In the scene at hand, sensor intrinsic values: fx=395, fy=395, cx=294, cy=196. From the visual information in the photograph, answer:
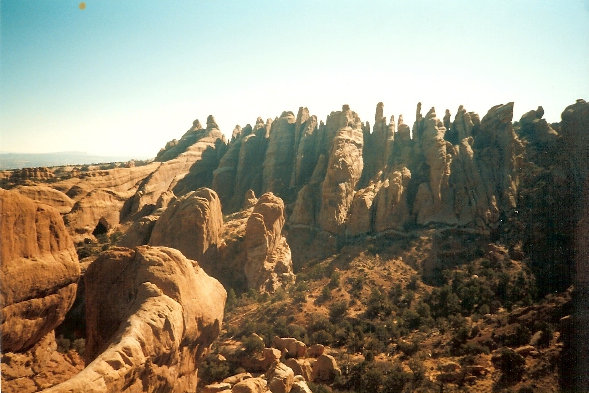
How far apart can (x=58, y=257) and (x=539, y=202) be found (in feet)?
143

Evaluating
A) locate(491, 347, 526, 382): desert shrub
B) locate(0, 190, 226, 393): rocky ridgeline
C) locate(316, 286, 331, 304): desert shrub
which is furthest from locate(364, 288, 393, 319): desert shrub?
Result: locate(0, 190, 226, 393): rocky ridgeline

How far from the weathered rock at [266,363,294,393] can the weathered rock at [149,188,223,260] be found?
54.5ft

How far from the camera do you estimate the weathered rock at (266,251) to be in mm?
33125

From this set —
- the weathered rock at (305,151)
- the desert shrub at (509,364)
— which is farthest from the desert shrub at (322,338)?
the weathered rock at (305,151)

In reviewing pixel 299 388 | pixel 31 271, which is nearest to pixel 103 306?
pixel 31 271

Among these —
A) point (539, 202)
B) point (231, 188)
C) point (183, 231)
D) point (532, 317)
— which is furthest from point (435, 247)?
point (231, 188)

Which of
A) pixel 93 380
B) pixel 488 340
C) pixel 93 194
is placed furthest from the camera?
pixel 93 194

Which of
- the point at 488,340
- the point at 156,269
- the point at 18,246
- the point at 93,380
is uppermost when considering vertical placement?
the point at 18,246

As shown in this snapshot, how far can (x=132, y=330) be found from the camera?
10.8 meters

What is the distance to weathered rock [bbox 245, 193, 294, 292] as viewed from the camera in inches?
1304

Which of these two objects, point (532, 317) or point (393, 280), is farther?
point (393, 280)

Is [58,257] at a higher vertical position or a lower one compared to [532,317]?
higher

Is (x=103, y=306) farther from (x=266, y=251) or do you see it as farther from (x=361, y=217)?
(x=361, y=217)

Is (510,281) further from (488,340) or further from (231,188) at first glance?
(231,188)
